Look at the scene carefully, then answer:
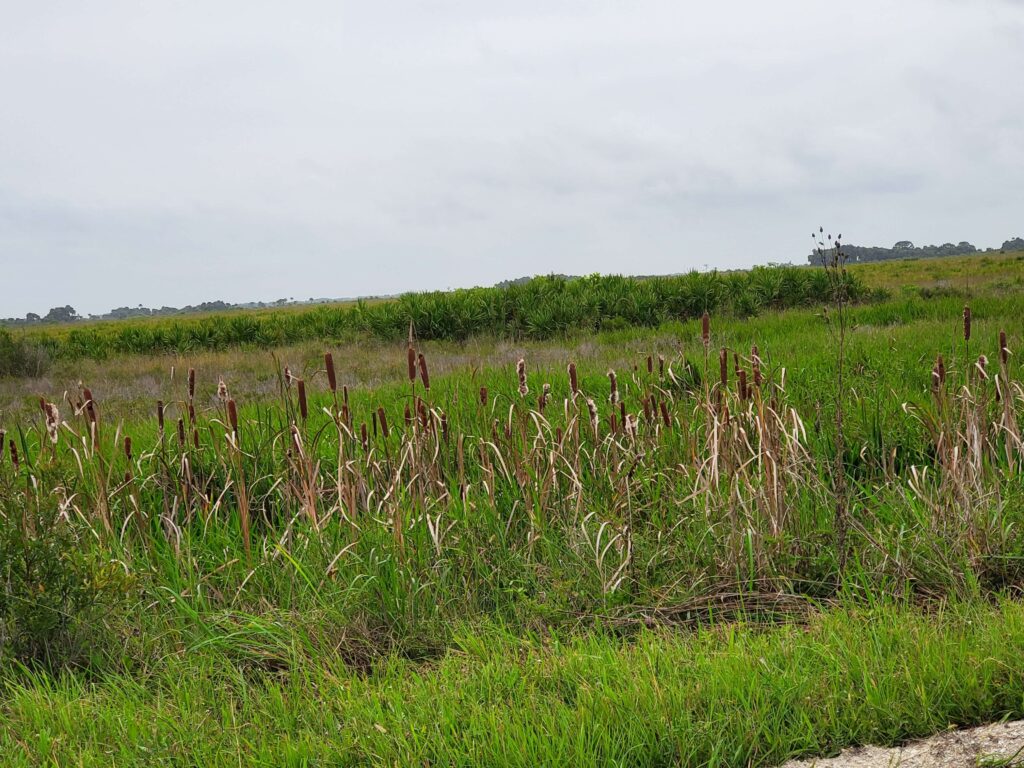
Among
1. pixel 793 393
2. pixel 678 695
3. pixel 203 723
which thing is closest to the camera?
pixel 678 695

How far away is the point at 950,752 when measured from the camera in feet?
6.57

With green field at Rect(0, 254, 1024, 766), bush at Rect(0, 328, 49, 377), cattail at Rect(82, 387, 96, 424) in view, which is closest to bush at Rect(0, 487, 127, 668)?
green field at Rect(0, 254, 1024, 766)

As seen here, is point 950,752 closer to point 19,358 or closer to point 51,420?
point 51,420

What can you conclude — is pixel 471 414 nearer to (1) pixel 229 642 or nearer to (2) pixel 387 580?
(2) pixel 387 580

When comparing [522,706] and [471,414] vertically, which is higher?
[471,414]

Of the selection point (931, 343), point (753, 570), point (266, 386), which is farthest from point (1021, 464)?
point (266, 386)

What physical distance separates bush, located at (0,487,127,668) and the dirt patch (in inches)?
103

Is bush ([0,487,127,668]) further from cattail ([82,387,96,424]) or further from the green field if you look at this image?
cattail ([82,387,96,424])

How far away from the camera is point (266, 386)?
11.8 meters

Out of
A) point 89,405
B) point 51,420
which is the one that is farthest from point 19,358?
point 51,420

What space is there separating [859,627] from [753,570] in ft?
2.53

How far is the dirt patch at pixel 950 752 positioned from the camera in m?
1.94

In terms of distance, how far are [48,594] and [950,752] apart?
3.11 m

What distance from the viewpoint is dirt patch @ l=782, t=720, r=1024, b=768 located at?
1.94 meters
